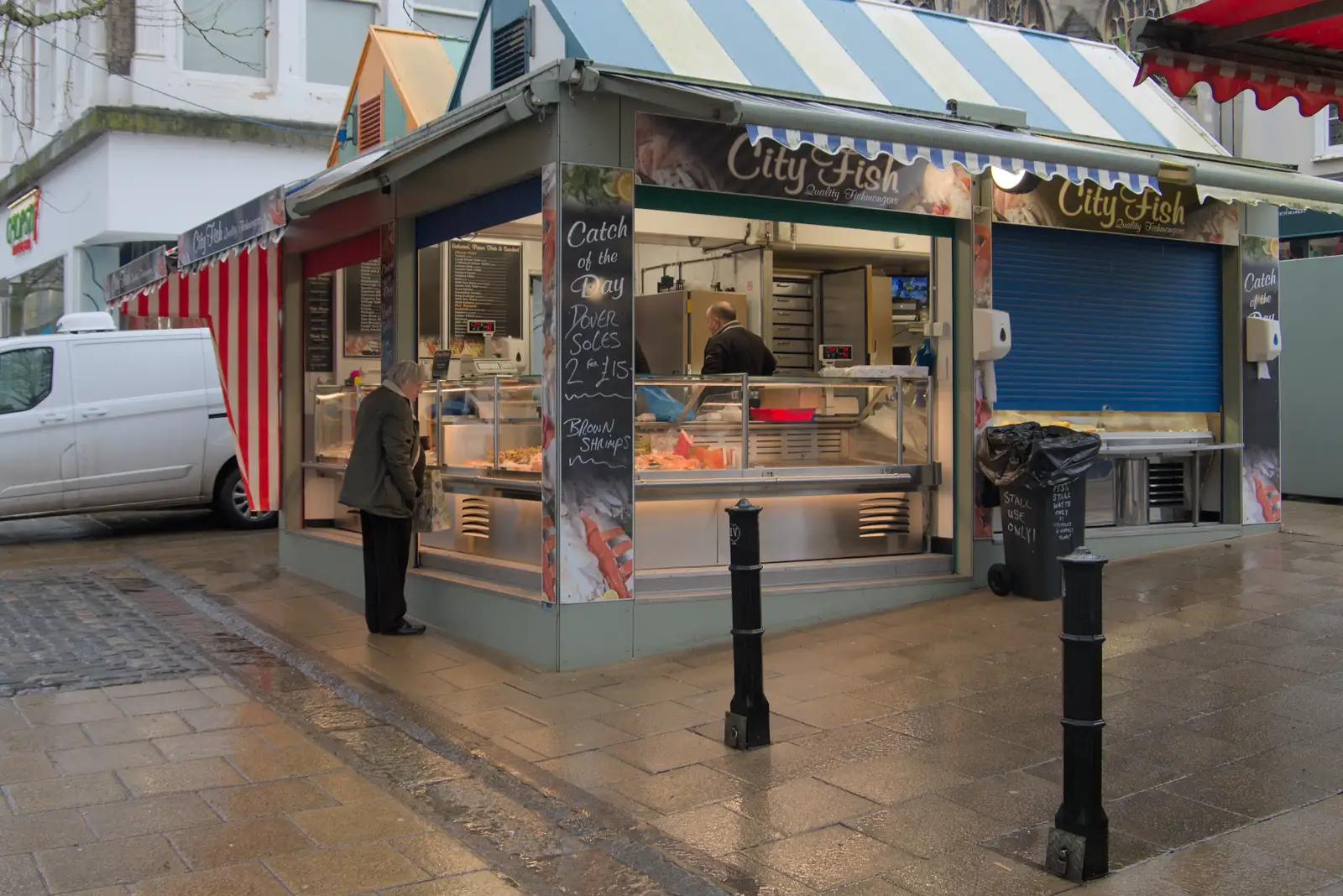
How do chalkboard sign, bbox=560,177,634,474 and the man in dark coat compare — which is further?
the man in dark coat

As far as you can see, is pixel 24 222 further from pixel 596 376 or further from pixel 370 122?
pixel 596 376

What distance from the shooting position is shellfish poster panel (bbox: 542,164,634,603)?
707 centimetres

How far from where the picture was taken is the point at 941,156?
693 cm

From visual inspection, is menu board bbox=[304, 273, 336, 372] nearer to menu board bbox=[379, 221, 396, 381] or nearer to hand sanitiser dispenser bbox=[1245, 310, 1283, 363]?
menu board bbox=[379, 221, 396, 381]

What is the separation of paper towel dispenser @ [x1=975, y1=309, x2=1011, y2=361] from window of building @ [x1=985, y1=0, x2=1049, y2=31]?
18602 millimetres

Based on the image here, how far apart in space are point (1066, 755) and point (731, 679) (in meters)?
2.81

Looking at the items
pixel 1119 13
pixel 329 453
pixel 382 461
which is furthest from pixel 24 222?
pixel 1119 13

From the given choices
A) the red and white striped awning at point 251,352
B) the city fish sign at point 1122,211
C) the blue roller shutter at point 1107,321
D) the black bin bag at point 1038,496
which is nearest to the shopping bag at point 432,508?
the red and white striped awning at point 251,352

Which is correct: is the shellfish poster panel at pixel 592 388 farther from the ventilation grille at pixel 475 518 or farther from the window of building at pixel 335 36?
the window of building at pixel 335 36

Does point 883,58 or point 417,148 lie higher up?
point 883,58

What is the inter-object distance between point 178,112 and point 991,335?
13.6m

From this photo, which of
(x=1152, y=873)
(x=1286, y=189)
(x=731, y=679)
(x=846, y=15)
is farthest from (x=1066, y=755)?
(x=846, y=15)

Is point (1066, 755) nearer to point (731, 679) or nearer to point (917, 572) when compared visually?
point (731, 679)

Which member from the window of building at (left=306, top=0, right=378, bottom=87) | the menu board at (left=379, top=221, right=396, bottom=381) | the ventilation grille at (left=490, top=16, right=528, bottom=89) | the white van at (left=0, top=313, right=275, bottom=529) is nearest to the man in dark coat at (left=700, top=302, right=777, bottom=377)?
the menu board at (left=379, top=221, right=396, bottom=381)
